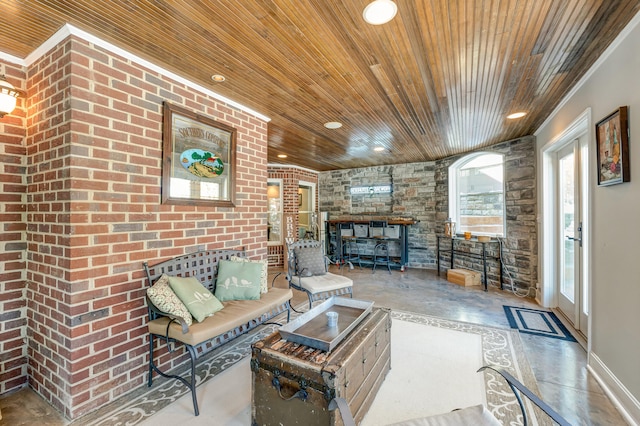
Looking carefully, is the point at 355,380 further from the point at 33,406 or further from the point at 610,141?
the point at 610,141

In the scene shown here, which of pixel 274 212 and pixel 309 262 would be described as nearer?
pixel 309 262

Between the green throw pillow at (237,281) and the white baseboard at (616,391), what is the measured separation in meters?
2.57

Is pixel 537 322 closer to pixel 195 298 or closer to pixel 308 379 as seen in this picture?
pixel 308 379

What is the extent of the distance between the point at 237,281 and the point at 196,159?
114cm

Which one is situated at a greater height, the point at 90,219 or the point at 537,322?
the point at 90,219

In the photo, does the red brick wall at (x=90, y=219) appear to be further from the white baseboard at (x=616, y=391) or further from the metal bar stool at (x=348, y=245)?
the metal bar stool at (x=348, y=245)

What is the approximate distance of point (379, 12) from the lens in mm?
1546

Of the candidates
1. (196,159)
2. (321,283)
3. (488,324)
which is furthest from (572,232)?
(196,159)

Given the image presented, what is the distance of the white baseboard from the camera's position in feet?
5.37

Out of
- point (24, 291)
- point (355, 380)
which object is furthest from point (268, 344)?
point (24, 291)

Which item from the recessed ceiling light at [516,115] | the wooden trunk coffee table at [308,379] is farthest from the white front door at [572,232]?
the wooden trunk coffee table at [308,379]

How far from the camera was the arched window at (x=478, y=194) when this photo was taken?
4.88 metres

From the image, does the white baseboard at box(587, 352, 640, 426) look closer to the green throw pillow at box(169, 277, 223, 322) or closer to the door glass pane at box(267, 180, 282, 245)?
the green throw pillow at box(169, 277, 223, 322)

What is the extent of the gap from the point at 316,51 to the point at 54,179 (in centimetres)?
194
